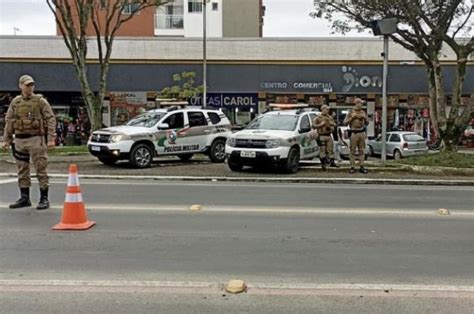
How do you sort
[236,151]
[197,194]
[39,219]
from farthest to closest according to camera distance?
[236,151]
[197,194]
[39,219]

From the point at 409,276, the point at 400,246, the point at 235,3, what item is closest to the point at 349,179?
the point at 400,246

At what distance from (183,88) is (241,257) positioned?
2740 centimetres

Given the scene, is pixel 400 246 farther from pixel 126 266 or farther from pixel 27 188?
pixel 27 188

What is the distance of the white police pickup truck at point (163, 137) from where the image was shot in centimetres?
1677

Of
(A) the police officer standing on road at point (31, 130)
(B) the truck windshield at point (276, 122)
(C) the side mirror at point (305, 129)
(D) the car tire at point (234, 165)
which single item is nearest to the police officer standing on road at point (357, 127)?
(C) the side mirror at point (305, 129)

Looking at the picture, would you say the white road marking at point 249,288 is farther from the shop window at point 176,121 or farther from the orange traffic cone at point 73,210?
the shop window at point 176,121

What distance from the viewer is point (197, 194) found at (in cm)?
1159

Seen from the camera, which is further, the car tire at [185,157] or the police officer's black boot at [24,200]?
the car tire at [185,157]

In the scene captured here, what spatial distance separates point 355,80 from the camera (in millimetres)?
34625

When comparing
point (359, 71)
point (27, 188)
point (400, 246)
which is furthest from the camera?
point (359, 71)

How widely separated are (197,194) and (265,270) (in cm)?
569

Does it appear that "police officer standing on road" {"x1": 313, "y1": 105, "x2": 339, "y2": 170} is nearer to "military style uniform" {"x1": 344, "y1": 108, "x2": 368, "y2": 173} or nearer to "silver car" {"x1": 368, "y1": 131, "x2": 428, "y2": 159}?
"military style uniform" {"x1": 344, "y1": 108, "x2": 368, "y2": 173}

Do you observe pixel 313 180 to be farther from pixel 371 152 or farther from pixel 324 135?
pixel 371 152

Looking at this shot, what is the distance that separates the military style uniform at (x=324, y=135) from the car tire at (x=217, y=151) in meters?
3.79
